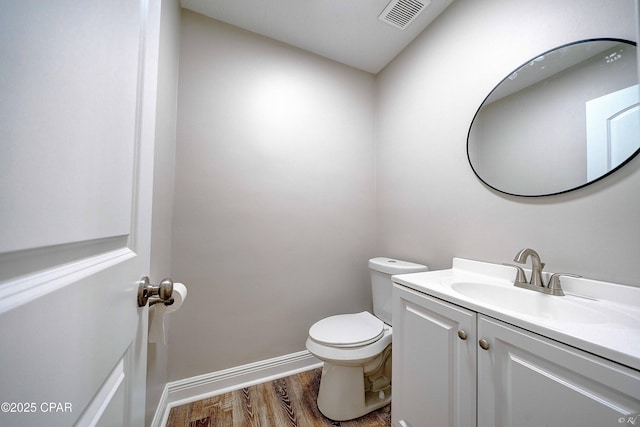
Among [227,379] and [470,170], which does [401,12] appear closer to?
[470,170]

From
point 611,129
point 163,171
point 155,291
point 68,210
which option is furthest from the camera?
point 163,171

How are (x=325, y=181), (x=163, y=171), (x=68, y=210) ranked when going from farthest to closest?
(x=325, y=181), (x=163, y=171), (x=68, y=210)

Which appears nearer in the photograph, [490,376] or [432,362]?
[490,376]

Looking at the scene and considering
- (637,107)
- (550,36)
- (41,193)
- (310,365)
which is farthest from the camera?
(310,365)

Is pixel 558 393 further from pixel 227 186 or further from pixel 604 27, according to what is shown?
pixel 227 186

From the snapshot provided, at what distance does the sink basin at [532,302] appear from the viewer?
0.77m

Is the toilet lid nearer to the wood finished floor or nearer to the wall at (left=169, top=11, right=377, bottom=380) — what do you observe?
the wall at (left=169, top=11, right=377, bottom=380)

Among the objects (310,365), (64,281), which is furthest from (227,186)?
(310,365)

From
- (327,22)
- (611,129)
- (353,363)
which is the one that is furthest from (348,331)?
(327,22)

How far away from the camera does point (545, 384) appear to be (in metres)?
0.60

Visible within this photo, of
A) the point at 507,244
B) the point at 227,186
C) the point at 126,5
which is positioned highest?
the point at 126,5

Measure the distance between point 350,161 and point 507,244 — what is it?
3.85ft

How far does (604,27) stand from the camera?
846 millimetres

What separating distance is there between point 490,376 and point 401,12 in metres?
1.88
